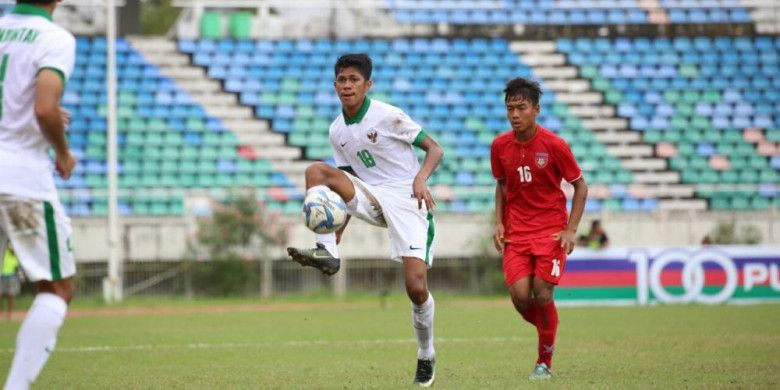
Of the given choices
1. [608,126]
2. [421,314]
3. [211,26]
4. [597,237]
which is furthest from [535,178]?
[211,26]

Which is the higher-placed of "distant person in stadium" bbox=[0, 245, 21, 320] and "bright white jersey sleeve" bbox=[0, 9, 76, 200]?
"bright white jersey sleeve" bbox=[0, 9, 76, 200]

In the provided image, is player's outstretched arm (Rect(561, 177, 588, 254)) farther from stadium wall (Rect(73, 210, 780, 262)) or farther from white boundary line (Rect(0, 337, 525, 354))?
stadium wall (Rect(73, 210, 780, 262))

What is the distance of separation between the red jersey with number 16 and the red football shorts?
8 cm

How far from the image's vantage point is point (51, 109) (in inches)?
259

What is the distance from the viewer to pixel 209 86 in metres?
33.6

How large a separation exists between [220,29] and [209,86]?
8.81 ft

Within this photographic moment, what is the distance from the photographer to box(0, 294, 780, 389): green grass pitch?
9898 mm

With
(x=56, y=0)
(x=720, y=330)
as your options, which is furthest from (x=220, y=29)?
(x=56, y=0)

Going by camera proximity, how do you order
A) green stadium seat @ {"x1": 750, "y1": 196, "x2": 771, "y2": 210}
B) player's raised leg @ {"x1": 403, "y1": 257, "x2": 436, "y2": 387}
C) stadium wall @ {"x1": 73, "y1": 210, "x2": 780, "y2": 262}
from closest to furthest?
player's raised leg @ {"x1": 403, "y1": 257, "x2": 436, "y2": 387}, stadium wall @ {"x1": 73, "y1": 210, "x2": 780, "y2": 262}, green stadium seat @ {"x1": 750, "y1": 196, "x2": 771, "y2": 210}

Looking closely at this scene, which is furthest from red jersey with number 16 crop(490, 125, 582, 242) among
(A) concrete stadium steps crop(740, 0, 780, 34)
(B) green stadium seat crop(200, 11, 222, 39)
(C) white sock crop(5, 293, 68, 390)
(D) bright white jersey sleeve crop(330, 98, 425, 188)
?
(A) concrete stadium steps crop(740, 0, 780, 34)

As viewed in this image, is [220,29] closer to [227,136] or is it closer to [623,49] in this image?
[227,136]

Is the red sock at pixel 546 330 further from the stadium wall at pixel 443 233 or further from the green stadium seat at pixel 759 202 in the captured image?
the green stadium seat at pixel 759 202

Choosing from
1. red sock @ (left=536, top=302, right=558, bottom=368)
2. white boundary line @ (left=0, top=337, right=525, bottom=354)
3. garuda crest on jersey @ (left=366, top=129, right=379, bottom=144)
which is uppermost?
garuda crest on jersey @ (left=366, top=129, right=379, bottom=144)

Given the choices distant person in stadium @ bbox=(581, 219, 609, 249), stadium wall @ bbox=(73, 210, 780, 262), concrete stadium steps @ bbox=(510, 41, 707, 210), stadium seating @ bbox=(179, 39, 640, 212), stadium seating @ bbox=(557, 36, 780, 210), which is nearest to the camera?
distant person in stadium @ bbox=(581, 219, 609, 249)
